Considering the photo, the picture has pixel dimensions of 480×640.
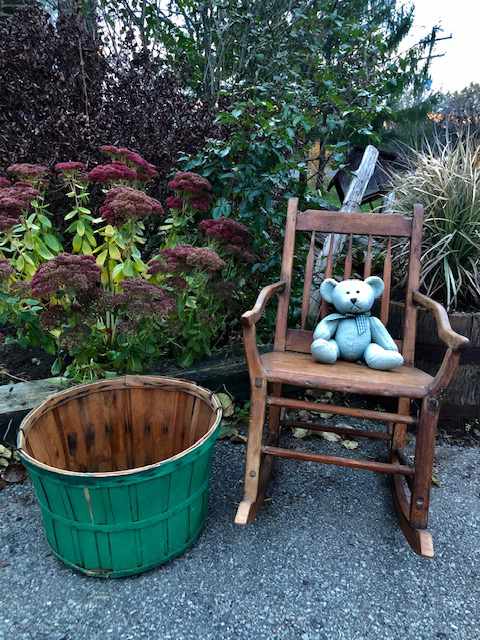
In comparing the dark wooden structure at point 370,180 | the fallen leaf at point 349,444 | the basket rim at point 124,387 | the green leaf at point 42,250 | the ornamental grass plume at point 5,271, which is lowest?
the fallen leaf at point 349,444

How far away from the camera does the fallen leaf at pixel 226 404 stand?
7.04 feet

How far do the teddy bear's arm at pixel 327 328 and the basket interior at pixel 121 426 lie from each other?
51 cm

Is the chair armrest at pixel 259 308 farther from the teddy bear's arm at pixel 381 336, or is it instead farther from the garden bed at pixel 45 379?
the garden bed at pixel 45 379

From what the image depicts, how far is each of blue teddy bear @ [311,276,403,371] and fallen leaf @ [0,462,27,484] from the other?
1.25m

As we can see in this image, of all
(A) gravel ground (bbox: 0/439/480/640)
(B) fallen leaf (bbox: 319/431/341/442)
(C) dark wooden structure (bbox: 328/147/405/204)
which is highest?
(C) dark wooden structure (bbox: 328/147/405/204)

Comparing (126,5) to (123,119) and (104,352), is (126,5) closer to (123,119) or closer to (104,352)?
(123,119)

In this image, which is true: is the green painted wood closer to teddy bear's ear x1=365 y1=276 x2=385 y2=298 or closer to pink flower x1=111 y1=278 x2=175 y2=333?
pink flower x1=111 y1=278 x2=175 y2=333

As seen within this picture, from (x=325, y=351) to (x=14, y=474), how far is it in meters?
1.32

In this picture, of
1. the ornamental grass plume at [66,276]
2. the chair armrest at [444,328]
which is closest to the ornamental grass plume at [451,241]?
the chair armrest at [444,328]

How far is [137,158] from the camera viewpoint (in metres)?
1.94

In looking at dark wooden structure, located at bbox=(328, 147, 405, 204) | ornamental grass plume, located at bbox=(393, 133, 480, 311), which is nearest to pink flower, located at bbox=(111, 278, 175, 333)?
ornamental grass plume, located at bbox=(393, 133, 480, 311)

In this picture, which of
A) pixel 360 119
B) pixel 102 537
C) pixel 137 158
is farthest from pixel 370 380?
pixel 360 119

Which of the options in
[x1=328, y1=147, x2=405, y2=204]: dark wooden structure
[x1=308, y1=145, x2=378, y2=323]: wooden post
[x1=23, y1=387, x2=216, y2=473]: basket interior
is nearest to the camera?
[x1=23, y1=387, x2=216, y2=473]: basket interior

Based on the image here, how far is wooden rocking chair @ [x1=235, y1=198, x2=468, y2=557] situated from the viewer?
53.8 inches
